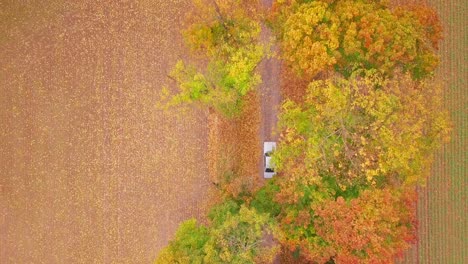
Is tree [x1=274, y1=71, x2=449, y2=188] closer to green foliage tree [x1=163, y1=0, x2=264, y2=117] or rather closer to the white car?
green foliage tree [x1=163, y1=0, x2=264, y2=117]

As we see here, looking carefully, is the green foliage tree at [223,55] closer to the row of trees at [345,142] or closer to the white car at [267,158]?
the row of trees at [345,142]

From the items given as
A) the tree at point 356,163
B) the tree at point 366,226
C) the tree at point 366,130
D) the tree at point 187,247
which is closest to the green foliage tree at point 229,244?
the tree at point 187,247

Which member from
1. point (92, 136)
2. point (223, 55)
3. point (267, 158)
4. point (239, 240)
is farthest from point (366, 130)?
point (92, 136)

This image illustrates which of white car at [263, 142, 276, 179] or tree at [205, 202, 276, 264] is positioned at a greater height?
white car at [263, 142, 276, 179]

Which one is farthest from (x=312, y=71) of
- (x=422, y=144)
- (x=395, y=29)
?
(x=422, y=144)

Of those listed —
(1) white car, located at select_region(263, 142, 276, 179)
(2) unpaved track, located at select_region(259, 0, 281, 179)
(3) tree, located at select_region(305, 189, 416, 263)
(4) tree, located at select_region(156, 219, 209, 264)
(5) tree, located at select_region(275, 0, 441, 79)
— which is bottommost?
(4) tree, located at select_region(156, 219, 209, 264)

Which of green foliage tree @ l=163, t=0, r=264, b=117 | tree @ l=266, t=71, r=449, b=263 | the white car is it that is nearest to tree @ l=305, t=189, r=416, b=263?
tree @ l=266, t=71, r=449, b=263

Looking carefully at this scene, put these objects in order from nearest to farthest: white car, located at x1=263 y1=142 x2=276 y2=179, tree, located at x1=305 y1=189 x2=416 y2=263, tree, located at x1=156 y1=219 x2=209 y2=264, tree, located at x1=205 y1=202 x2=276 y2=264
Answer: tree, located at x1=305 y1=189 x2=416 y2=263, tree, located at x1=205 y1=202 x2=276 y2=264, tree, located at x1=156 y1=219 x2=209 y2=264, white car, located at x1=263 y1=142 x2=276 y2=179
